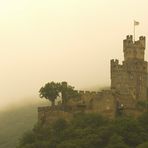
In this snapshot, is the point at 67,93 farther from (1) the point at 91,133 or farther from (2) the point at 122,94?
(1) the point at 91,133

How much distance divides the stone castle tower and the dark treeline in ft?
21.7

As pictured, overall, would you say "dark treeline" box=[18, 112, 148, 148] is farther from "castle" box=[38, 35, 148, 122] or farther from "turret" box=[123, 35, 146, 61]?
"turret" box=[123, 35, 146, 61]

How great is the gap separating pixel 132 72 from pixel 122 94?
18.1 ft

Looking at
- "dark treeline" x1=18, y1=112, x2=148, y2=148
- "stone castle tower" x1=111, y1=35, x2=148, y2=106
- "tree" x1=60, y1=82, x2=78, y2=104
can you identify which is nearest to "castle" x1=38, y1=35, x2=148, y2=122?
"stone castle tower" x1=111, y1=35, x2=148, y2=106

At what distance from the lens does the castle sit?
9931 centimetres

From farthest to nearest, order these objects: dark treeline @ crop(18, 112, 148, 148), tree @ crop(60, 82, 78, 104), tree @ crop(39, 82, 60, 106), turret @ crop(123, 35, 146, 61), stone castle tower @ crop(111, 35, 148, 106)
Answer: turret @ crop(123, 35, 146, 61) < stone castle tower @ crop(111, 35, 148, 106) < tree @ crop(39, 82, 60, 106) < tree @ crop(60, 82, 78, 104) < dark treeline @ crop(18, 112, 148, 148)

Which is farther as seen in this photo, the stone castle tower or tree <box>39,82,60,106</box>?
the stone castle tower

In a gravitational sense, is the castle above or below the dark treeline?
above

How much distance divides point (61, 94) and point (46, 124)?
354 centimetres

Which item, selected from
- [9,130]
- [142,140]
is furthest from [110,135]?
[9,130]

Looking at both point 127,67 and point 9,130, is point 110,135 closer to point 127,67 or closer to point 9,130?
point 127,67

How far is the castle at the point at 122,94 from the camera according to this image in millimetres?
99312

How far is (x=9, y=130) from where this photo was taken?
14200cm

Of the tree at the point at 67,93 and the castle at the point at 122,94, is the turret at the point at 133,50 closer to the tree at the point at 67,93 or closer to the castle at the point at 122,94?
the castle at the point at 122,94
